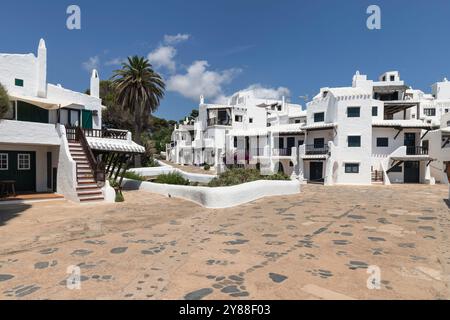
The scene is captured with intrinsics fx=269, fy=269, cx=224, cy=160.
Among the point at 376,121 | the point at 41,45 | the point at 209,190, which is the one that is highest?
the point at 41,45

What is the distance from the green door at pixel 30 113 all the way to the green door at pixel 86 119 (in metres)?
2.56

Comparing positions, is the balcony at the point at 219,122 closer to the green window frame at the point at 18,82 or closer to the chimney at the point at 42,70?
the chimney at the point at 42,70

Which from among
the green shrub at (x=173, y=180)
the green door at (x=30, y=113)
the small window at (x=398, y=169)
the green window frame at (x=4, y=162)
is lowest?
the green shrub at (x=173, y=180)

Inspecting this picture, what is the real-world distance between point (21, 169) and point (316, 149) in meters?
27.8

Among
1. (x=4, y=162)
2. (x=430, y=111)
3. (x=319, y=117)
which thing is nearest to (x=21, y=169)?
(x=4, y=162)

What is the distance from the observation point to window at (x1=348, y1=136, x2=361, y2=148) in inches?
1184

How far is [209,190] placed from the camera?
1355 centimetres

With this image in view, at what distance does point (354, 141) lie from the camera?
99.0 feet

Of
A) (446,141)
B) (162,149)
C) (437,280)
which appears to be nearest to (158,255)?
(437,280)

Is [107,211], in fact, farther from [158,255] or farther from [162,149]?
[162,149]

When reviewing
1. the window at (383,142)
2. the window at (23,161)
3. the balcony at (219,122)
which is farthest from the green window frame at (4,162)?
the window at (383,142)

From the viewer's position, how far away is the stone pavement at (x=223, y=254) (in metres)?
4.64

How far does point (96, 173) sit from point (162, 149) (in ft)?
179

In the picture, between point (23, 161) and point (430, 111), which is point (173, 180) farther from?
point (430, 111)
